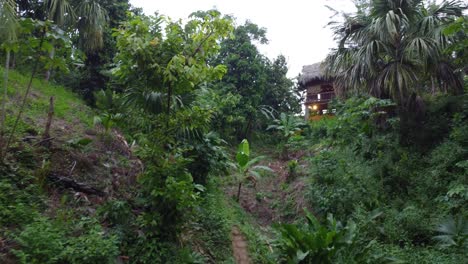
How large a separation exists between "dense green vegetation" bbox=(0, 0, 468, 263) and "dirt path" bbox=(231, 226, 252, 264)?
46 mm

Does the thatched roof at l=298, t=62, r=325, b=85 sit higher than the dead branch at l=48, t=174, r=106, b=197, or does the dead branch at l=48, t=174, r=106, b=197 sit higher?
the thatched roof at l=298, t=62, r=325, b=85

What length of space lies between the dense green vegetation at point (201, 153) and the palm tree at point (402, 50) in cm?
4

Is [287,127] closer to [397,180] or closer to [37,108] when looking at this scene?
[397,180]

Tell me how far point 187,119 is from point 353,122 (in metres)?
6.90

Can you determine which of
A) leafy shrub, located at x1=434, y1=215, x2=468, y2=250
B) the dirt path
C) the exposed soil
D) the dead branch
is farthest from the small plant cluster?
the dead branch

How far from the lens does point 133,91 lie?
486 centimetres

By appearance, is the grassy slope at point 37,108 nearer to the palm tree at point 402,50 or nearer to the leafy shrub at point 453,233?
the palm tree at point 402,50

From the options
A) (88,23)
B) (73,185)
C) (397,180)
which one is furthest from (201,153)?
(88,23)

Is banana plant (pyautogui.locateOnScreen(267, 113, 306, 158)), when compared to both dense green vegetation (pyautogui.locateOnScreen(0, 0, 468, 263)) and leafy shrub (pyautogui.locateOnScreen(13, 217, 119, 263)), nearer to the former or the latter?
dense green vegetation (pyautogui.locateOnScreen(0, 0, 468, 263))

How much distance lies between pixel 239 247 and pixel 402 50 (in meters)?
5.87

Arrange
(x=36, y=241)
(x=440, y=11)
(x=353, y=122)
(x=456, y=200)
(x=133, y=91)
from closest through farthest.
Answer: (x=36, y=241) < (x=133, y=91) < (x=456, y=200) < (x=440, y=11) < (x=353, y=122)

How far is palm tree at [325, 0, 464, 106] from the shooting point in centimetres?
737

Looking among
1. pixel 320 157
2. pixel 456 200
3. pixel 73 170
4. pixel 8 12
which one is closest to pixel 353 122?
pixel 320 157

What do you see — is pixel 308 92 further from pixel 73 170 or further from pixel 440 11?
pixel 73 170
